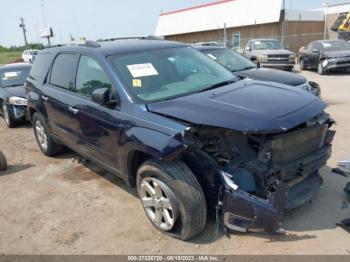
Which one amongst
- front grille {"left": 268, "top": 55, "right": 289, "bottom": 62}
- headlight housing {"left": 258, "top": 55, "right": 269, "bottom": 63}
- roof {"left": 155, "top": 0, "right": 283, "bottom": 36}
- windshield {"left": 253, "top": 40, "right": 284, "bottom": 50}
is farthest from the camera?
roof {"left": 155, "top": 0, "right": 283, "bottom": 36}

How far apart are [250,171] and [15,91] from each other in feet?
25.2

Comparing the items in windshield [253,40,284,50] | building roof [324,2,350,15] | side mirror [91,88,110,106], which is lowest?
windshield [253,40,284,50]

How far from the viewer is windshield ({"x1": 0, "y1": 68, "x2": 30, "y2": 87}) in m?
9.94

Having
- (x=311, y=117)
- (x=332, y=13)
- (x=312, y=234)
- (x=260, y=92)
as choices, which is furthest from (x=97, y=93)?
(x=332, y=13)

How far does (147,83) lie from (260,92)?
124cm

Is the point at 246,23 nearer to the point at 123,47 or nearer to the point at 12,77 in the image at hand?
the point at 12,77

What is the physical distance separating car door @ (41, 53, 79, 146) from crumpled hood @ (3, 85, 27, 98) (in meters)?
3.63

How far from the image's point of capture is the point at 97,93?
400cm

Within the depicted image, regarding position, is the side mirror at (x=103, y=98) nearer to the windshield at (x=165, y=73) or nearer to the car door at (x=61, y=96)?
the windshield at (x=165, y=73)

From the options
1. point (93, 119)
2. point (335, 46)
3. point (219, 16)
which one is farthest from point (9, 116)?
point (219, 16)

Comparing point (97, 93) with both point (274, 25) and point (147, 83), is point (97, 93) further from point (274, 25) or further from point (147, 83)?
point (274, 25)

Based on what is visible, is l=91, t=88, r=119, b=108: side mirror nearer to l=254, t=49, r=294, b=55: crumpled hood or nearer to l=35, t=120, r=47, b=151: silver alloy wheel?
l=35, t=120, r=47, b=151: silver alloy wheel

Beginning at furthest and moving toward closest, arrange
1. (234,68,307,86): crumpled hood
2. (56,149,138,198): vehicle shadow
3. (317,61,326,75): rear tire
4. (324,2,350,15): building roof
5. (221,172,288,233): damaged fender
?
1. (324,2,350,15): building roof
2. (317,61,326,75): rear tire
3. (234,68,307,86): crumpled hood
4. (56,149,138,198): vehicle shadow
5. (221,172,288,233): damaged fender

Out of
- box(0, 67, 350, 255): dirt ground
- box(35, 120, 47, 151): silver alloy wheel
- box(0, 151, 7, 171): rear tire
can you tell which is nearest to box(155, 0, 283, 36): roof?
box(35, 120, 47, 151): silver alloy wheel
